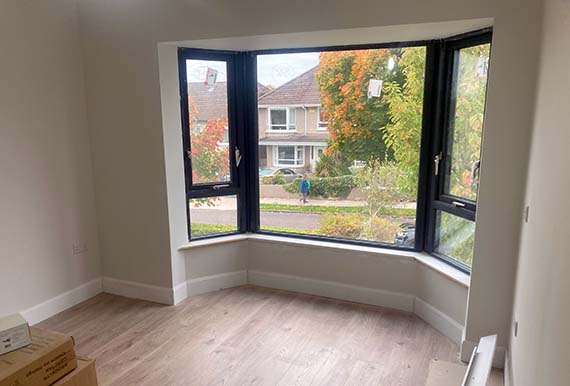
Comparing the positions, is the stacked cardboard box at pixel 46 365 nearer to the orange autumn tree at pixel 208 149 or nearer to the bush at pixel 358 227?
the orange autumn tree at pixel 208 149

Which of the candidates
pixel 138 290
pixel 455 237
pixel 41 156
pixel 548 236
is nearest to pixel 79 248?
pixel 138 290

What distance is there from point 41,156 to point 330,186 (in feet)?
7.34

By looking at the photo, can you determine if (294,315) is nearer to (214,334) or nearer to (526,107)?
(214,334)

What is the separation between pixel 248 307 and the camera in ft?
10.7

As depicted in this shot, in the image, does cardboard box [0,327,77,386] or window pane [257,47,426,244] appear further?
window pane [257,47,426,244]

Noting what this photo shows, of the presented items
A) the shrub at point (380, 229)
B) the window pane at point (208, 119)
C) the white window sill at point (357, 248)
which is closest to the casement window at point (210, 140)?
the window pane at point (208, 119)

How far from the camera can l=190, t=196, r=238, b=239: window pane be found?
3508 mm

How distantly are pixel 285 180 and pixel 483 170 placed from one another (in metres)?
1.66

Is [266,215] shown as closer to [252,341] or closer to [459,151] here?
[252,341]

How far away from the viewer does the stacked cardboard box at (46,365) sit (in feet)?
5.32

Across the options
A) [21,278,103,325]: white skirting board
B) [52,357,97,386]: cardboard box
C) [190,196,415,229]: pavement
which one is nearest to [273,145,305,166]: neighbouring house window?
[190,196,415,229]: pavement

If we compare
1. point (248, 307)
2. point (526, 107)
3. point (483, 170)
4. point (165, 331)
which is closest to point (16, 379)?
point (165, 331)

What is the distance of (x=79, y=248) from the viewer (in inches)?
131

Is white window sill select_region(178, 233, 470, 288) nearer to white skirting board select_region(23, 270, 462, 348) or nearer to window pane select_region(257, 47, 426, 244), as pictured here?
window pane select_region(257, 47, 426, 244)
